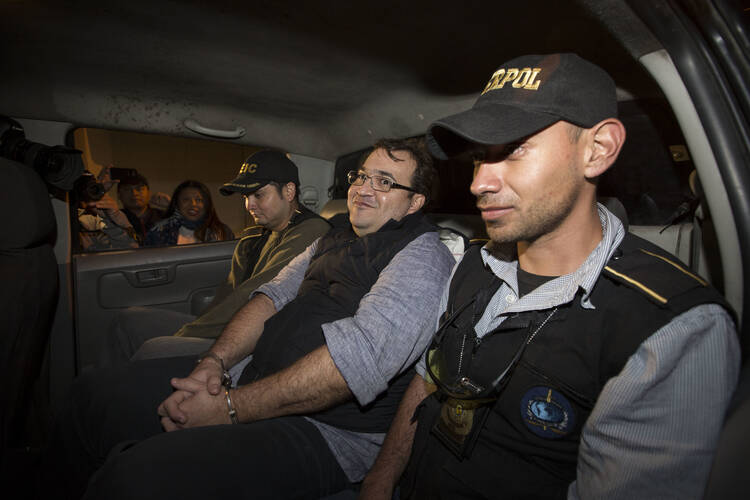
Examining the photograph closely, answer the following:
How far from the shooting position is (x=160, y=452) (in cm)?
113

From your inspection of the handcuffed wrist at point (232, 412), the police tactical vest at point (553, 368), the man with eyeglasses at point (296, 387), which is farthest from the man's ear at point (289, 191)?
the police tactical vest at point (553, 368)

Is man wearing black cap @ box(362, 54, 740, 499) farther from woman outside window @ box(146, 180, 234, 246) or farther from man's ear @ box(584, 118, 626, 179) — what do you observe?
woman outside window @ box(146, 180, 234, 246)

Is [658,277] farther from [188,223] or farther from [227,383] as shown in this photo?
[188,223]

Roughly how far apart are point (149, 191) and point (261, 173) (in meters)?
2.35

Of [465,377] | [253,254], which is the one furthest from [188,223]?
[465,377]

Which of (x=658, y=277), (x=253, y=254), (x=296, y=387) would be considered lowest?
(x=296, y=387)

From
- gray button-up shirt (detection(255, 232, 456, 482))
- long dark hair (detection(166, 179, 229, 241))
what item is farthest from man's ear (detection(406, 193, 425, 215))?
long dark hair (detection(166, 179, 229, 241))

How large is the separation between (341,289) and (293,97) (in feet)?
5.05

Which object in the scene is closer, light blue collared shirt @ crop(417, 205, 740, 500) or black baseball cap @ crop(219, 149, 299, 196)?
light blue collared shirt @ crop(417, 205, 740, 500)

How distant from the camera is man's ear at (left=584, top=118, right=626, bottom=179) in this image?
0.98 m

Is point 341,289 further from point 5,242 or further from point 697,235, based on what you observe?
point 5,242

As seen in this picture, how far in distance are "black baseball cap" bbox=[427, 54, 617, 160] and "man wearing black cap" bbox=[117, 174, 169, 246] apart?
127 inches

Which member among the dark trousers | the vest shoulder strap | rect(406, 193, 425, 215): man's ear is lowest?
the dark trousers

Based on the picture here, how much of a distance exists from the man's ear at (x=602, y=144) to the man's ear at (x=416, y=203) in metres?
0.92
